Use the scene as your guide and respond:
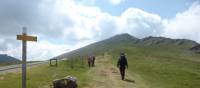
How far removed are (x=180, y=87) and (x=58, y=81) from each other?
506 inches

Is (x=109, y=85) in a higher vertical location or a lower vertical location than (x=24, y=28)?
lower

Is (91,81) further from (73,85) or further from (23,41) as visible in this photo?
(23,41)

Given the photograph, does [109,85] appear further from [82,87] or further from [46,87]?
[46,87]

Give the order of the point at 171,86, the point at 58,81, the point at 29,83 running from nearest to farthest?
the point at 58,81
the point at 29,83
the point at 171,86

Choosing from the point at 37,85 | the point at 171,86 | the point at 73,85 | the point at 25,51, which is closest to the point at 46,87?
the point at 37,85

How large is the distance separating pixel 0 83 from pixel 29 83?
117 inches

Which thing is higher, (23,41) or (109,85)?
(23,41)

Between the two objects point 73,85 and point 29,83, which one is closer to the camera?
point 73,85

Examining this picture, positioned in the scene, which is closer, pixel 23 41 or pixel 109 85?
pixel 23 41

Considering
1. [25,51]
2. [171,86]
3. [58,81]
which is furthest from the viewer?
[171,86]

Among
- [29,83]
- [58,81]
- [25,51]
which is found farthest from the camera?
[29,83]

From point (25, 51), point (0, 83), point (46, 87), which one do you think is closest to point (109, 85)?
point (46, 87)

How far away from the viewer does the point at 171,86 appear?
40031 millimetres

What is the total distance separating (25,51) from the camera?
17734mm
